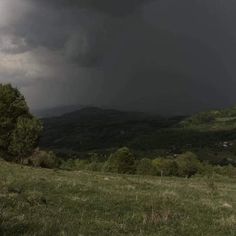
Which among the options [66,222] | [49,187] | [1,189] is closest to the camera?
[66,222]

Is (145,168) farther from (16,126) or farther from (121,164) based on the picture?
(16,126)

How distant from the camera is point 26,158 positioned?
93.0m

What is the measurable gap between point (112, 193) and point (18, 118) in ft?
209

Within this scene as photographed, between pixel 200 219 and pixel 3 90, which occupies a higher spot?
pixel 3 90

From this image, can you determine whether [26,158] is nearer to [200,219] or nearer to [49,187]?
[49,187]

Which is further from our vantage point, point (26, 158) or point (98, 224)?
point (26, 158)

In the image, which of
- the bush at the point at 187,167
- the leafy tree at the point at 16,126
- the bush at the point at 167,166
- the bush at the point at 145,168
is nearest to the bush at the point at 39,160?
the leafy tree at the point at 16,126

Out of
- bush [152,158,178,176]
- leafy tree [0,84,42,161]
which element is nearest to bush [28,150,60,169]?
leafy tree [0,84,42,161]

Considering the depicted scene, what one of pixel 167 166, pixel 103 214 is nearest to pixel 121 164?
pixel 167 166

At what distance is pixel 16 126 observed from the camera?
90000mm

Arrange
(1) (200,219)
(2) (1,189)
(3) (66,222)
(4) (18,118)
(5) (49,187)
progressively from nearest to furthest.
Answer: (3) (66,222), (1) (200,219), (2) (1,189), (5) (49,187), (4) (18,118)

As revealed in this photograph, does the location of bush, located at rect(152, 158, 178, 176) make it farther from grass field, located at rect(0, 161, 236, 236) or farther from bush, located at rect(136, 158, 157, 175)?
grass field, located at rect(0, 161, 236, 236)

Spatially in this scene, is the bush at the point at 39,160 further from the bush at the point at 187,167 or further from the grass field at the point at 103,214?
the bush at the point at 187,167

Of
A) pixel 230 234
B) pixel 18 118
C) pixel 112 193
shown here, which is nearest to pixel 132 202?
pixel 112 193
